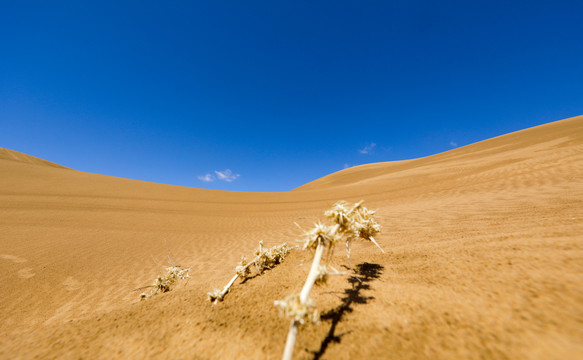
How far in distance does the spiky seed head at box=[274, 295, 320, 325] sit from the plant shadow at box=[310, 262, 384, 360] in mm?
399

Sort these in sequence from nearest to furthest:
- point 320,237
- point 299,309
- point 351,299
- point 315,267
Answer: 1. point 299,309
2. point 315,267
3. point 320,237
4. point 351,299

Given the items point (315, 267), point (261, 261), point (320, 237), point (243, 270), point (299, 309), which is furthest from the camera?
point (261, 261)

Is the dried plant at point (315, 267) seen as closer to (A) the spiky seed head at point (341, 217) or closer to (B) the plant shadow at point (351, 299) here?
(A) the spiky seed head at point (341, 217)

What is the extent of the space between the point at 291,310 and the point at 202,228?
10.8 meters

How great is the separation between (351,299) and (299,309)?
3.21 ft

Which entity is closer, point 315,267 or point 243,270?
point 315,267

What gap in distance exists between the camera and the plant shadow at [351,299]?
54.6 inches

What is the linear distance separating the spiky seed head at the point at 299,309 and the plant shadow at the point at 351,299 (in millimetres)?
399

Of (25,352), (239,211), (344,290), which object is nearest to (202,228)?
(239,211)

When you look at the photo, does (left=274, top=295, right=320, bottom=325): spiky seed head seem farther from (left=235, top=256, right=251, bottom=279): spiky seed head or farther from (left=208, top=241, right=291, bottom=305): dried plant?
(left=235, top=256, right=251, bottom=279): spiky seed head

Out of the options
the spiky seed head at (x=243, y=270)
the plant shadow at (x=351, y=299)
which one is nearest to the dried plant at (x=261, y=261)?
the spiky seed head at (x=243, y=270)

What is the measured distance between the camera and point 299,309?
3.57 ft

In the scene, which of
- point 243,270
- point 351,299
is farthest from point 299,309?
point 243,270

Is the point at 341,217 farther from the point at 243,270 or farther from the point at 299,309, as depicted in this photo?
the point at 243,270
